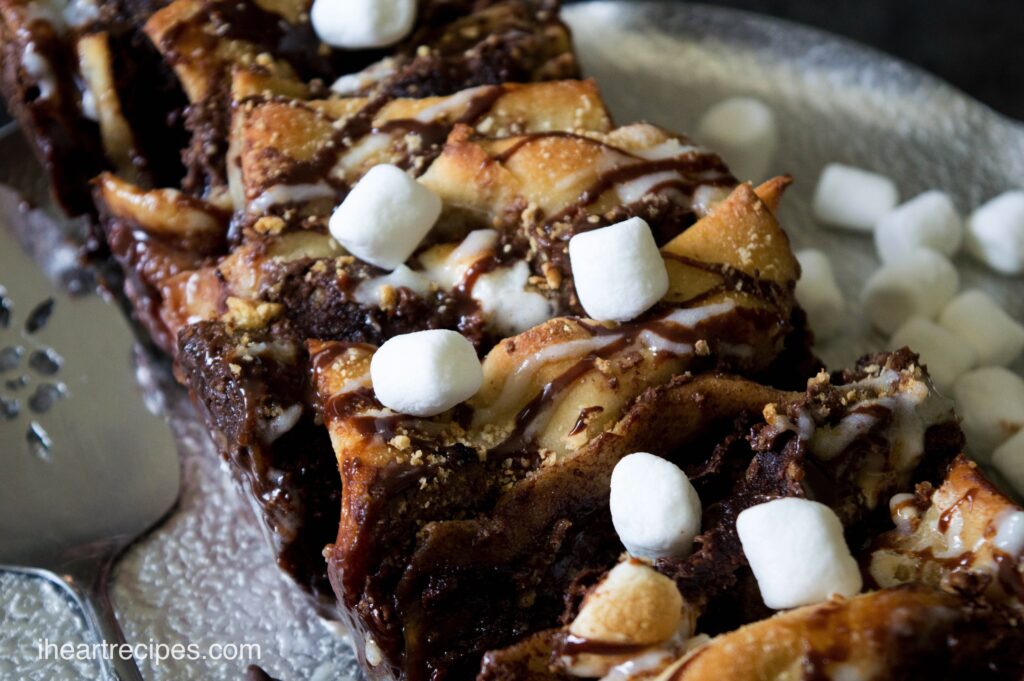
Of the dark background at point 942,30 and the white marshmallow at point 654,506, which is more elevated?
the white marshmallow at point 654,506

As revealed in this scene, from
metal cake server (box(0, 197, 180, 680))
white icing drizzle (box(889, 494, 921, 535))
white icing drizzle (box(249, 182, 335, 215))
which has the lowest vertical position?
metal cake server (box(0, 197, 180, 680))

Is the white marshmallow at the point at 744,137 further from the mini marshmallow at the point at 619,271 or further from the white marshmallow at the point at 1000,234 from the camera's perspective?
the mini marshmallow at the point at 619,271

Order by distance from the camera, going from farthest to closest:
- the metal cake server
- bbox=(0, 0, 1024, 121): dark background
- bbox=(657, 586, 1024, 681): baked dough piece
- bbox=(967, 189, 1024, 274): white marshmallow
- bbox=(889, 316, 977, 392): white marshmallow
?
bbox=(0, 0, 1024, 121): dark background
bbox=(967, 189, 1024, 274): white marshmallow
bbox=(889, 316, 977, 392): white marshmallow
the metal cake server
bbox=(657, 586, 1024, 681): baked dough piece

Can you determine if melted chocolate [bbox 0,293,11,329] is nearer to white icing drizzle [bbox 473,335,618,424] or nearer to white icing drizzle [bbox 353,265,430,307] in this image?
white icing drizzle [bbox 353,265,430,307]

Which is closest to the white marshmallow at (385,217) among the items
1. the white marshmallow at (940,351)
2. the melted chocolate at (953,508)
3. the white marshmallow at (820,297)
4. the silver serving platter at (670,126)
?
the silver serving platter at (670,126)

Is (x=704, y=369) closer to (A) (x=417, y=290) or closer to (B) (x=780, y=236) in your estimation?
(B) (x=780, y=236)

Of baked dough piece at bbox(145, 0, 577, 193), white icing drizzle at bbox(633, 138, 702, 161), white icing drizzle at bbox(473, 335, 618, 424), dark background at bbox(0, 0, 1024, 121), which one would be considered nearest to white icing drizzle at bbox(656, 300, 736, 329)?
white icing drizzle at bbox(473, 335, 618, 424)

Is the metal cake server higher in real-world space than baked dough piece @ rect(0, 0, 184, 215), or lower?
lower
